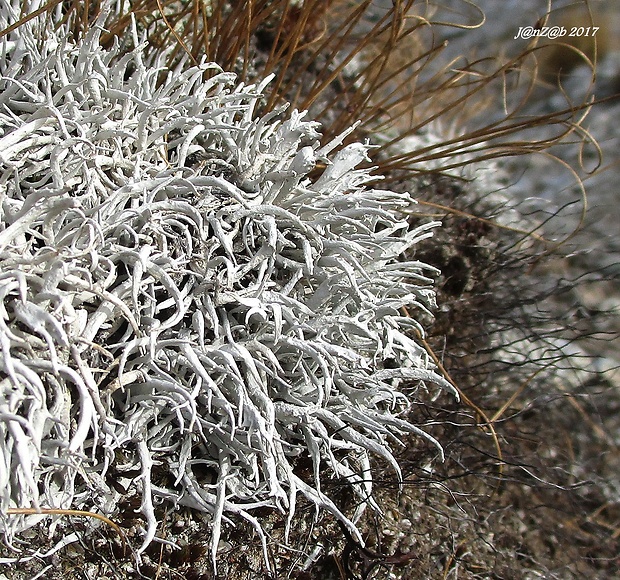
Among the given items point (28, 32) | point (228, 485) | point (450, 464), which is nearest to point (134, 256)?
point (228, 485)

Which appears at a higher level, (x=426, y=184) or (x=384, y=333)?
(x=426, y=184)

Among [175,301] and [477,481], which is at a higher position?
[175,301]

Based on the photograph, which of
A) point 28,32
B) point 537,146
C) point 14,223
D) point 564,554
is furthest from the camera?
point 564,554

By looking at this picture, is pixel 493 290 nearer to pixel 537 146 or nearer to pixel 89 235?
pixel 537 146

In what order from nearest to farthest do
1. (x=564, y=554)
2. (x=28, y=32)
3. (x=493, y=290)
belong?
(x=28, y=32)
(x=564, y=554)
(x=493, y=290)

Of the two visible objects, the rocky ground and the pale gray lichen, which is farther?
the rocky ground

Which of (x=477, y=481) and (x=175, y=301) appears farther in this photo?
(x=477, y=481)

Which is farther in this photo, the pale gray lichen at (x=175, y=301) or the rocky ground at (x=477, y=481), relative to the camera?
the rocky ground at (x=477, y=481)

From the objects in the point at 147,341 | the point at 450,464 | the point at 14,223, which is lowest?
the point at 450,464
